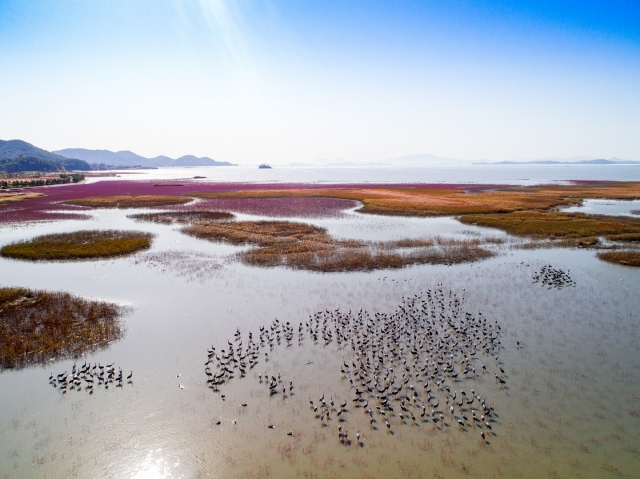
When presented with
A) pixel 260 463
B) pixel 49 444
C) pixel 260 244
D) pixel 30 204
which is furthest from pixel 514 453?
pixel 30 204

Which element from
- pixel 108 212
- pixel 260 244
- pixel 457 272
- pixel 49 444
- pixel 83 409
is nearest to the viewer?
pixel 49 444

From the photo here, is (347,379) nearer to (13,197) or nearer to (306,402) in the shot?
(306,402)

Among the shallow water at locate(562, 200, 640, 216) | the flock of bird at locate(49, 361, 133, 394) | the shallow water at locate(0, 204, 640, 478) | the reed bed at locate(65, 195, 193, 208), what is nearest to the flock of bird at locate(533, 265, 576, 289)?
the shallow water at locate(0, 204, 640, 478)

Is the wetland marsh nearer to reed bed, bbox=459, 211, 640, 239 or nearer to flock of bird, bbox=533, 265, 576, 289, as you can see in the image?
flock of bird, bbox=533, 265, 576, 289

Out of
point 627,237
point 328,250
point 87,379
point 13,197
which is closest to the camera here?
point 87,379

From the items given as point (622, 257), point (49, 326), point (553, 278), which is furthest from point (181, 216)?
point (622, 257)

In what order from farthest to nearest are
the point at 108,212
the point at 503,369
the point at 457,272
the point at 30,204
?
the point at 30,204, the point at 108,212, the point at 457,272, the point at 503,369

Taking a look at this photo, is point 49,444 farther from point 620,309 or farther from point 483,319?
point 620,309
